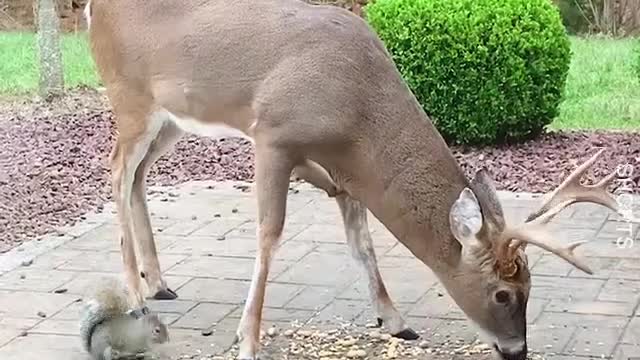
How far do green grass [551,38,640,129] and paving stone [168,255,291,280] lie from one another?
4.18 m

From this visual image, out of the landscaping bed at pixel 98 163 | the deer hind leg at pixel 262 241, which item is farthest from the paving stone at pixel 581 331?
the landscaping bed at pixel 98 163

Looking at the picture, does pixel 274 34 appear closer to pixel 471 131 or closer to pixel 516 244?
pixel 516 244

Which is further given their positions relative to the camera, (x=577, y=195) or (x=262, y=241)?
(x=262, y=241)

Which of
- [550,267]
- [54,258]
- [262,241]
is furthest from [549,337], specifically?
[54,258]

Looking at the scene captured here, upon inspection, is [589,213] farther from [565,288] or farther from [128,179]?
[128,179]

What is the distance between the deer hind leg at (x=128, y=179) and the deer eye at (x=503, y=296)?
5.97 feet

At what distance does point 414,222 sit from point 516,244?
0.48 meters

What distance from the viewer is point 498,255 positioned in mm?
4730

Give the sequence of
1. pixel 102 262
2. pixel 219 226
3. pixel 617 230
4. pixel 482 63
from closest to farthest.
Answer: pixel 102 262
pixel 617 230
pixel 219 226
pixel 482 63

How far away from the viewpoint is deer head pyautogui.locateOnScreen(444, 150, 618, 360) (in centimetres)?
468

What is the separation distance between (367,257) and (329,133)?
0.91 metres

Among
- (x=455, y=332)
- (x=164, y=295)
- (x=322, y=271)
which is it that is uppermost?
(x=455, y=332)

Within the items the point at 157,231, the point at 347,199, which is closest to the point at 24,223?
the point at 157,231

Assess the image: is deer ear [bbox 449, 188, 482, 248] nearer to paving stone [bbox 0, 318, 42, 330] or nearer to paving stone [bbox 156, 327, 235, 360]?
paving stone [bbox 156, 327, 235, 360]
